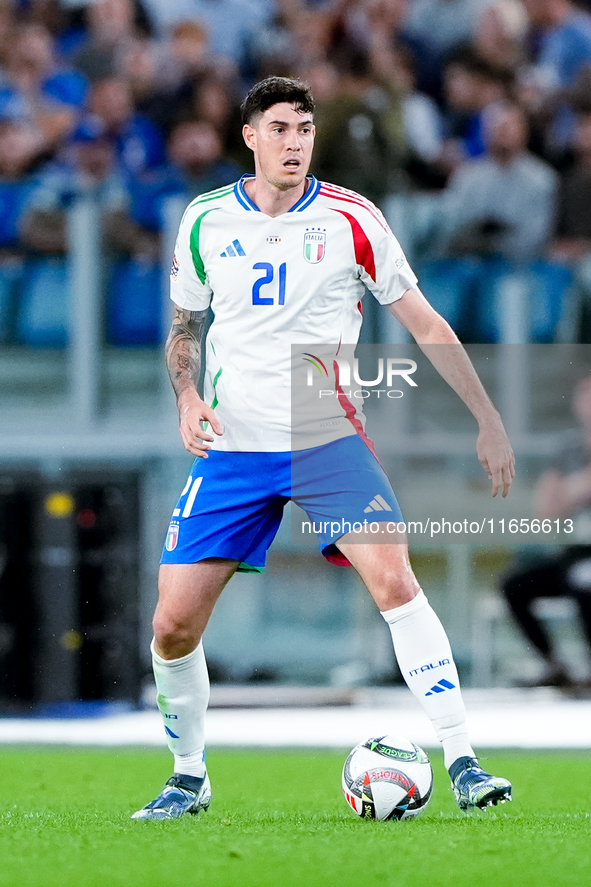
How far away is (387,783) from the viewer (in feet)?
13.3

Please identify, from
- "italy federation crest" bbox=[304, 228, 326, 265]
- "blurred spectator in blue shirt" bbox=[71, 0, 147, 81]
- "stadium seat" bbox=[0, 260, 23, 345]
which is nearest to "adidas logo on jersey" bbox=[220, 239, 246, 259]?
"italy federation crest" bbox=[304, 228, 326, 265]

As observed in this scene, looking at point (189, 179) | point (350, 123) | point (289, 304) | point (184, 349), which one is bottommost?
point (184, 349)

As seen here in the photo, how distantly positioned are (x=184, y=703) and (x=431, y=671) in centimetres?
82

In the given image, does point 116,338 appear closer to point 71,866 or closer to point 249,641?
point 249,641

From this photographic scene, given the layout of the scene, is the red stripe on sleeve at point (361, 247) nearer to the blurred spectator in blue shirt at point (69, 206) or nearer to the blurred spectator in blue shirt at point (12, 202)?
the blurred spectator in blue shirt at point (69, 206)

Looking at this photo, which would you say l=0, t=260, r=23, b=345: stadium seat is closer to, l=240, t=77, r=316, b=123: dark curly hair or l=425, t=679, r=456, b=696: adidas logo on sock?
l=240, t=77, r=316, b=123: dark curly hair

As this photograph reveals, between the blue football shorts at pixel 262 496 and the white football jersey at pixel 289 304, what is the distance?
0.05 metres

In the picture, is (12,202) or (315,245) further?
(12,202)

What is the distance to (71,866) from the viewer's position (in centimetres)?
319

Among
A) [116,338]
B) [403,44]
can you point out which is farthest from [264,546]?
[403,44]

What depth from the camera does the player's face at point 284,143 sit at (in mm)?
4207

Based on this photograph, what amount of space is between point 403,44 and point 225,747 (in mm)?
5993

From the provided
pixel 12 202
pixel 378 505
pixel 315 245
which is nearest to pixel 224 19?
pixel 12 202

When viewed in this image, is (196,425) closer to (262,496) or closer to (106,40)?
(262,496)
